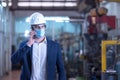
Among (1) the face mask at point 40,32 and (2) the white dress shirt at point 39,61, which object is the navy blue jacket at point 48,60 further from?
(1) the face mask at point 40,32

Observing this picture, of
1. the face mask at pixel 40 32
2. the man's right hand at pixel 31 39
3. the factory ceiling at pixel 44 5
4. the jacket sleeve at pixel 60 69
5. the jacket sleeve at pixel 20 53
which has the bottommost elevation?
the jacket sleeve at pixel 60 69

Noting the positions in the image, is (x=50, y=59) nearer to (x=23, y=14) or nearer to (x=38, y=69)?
(x=38, y=69)

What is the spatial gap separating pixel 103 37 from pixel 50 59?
23.4 ft

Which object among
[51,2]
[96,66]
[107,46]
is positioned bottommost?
[96,66]

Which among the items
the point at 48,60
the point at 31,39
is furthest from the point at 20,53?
the point at 48,60

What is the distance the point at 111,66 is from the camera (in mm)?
6719

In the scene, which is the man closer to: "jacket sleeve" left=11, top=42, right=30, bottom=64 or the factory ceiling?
"jacket sleeve" left=11, top=42, right=30, bottom=64

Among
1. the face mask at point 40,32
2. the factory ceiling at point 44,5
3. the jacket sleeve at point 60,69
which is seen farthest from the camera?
the factory ceiling at point 44,5

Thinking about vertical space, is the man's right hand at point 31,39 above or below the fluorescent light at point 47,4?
below

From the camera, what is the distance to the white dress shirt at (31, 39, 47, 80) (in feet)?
11.5

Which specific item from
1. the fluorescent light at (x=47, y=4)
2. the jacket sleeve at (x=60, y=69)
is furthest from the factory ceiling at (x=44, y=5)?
the jacket sleeve at (x=60, y=69)

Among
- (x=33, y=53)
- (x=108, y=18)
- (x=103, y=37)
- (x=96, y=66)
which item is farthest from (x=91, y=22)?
(x=33, y=53)

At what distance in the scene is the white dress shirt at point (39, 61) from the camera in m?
3.50

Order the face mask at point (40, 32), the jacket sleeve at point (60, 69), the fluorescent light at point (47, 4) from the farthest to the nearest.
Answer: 1. the fluorescent light at point (47, 4)
2. the jacket sleeve at point (60, 69)
3. the face mask at point (40, 32)
